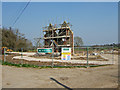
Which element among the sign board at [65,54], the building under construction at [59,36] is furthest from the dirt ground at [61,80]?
the building under construction at [59,36]

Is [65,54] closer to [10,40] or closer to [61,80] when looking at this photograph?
[61,80]

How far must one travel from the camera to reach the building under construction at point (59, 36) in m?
34.0

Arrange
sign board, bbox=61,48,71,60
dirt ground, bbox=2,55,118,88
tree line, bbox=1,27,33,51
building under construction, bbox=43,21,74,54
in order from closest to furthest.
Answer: dirt ground, bbox=2,55,118,88 → sign board, bbox=61,48,71,60 → building under construction, bbox=43,21,74,54 → tree line, bbox=1,27,33,51

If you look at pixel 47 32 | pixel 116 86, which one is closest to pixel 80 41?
pixel 47 32

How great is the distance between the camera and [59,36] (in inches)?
1400

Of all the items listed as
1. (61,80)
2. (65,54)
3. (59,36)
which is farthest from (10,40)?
(61,80)

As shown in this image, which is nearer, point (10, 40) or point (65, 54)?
point (65, 54)

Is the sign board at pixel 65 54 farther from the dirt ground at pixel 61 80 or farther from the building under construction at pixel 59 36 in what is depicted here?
the building under construction at pixel 59 36

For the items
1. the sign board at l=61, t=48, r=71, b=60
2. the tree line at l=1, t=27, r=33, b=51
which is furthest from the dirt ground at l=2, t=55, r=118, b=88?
the tree line at l=1, t=27, r=33, b=51

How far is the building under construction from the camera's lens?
3403 cm

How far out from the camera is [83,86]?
6.12 m

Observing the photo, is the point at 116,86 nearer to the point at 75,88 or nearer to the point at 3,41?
the point at 75,88

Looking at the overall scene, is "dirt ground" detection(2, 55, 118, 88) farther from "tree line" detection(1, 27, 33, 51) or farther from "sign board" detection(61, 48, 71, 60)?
"tree line" detection(1, 27, 33, 51)

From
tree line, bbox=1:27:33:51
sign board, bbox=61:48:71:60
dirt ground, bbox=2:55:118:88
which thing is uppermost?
tree line, bbox=1:27:33:51
